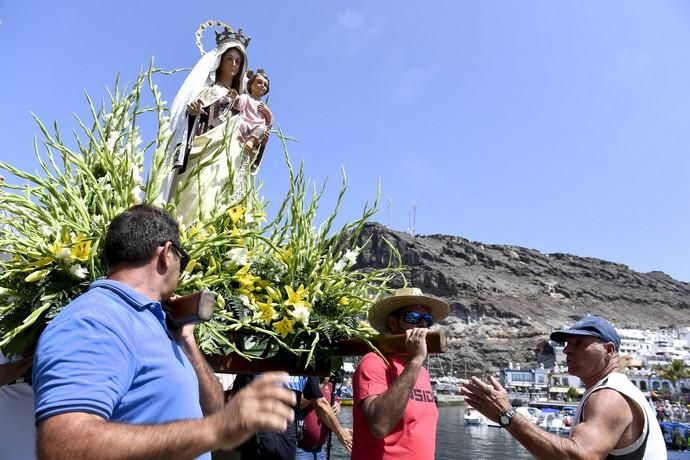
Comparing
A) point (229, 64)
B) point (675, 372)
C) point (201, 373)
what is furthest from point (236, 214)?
point (675, 372)

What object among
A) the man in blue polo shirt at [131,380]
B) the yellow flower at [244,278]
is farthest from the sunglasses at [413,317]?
the man in blue polo shirt at [131,380]

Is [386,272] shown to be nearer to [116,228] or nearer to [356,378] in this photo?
[356,378]

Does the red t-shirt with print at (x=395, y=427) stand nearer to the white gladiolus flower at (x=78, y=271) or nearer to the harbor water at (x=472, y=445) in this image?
the white gladiolus flower at (x=78, y=271)

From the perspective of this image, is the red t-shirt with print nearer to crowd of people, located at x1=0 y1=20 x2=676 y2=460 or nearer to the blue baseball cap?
crowd of people, located at x1=0 y1=20 x2=676 y2=460

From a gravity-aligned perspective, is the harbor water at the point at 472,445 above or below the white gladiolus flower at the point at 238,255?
below

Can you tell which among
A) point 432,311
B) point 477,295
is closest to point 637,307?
point 477,295

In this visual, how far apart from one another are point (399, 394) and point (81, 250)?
5.15 feet

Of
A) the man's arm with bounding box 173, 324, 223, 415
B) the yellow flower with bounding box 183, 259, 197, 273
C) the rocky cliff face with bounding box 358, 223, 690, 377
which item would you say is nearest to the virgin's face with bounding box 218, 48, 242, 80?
the yellow flower with bounding box 183, 259, 197, 273

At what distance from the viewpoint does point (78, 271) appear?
2.31 meters

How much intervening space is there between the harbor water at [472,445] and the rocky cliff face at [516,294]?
5137 cm

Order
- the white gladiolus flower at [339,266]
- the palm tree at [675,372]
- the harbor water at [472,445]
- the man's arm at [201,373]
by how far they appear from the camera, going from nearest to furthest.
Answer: the man's arm at [201,373]
the white gladiolus flower at [339,266]
the harbor water at [472,445]
the palm tree at [675,372]

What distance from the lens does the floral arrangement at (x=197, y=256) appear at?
2.33m

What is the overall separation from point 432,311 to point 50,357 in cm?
234

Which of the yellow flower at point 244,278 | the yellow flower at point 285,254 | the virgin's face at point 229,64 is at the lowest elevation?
the yellow flower at point 244,278
